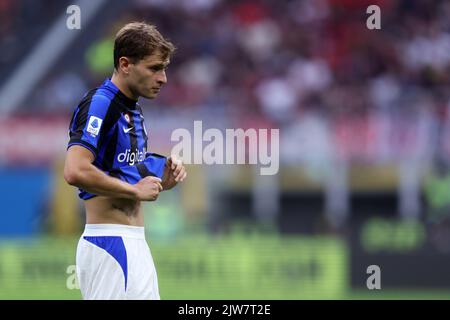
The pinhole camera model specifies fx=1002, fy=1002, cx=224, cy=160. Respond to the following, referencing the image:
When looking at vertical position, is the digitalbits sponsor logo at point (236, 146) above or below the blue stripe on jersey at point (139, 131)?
above

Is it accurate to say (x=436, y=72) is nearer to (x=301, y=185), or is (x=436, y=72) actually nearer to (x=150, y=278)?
(x=301, y=185)

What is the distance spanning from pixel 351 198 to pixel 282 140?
144 centimetres

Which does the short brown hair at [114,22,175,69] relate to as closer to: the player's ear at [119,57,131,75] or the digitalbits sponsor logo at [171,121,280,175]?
the player's ear at [119,57,131,75]

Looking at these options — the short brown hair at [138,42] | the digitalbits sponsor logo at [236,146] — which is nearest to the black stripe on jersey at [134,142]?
the short brown hair at [138,42]

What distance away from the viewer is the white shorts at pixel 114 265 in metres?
5.11

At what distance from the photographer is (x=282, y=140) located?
15.8 meters

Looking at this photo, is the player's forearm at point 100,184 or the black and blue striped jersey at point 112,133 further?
the black and blue striped jersey at point 112,133

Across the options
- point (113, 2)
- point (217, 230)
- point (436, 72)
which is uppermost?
point (113, 2)

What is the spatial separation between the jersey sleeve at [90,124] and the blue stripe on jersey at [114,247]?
1.53 feet

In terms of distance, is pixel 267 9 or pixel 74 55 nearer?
pixel 74 55

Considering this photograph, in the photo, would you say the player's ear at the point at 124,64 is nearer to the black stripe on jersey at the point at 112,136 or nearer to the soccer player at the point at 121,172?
the soccer player at the point at 121,172

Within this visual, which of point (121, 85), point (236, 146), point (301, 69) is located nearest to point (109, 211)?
point (121, 85)

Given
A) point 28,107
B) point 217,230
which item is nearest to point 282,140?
point 217,230
